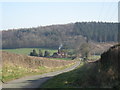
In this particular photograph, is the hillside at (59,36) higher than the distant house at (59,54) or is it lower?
higher

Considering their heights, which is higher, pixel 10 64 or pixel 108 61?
pixel 108 61

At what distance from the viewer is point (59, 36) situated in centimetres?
16625

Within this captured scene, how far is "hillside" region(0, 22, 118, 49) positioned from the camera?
13675cm

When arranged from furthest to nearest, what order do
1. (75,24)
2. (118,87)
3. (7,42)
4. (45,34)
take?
(75,24), (45,34), (7,42), (118,87)

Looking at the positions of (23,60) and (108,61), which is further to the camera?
(23,60)

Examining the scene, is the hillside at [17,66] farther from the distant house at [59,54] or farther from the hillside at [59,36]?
the hillside at [59,36]

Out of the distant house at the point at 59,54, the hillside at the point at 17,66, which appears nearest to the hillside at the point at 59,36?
the distant house at the point at 59,54

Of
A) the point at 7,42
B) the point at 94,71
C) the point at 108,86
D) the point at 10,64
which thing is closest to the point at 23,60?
the point at 10,64

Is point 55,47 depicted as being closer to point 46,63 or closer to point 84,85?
point 46,63

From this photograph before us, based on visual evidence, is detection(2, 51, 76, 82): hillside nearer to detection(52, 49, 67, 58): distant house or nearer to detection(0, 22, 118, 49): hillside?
detection(52, 49, 67, 58): distant house

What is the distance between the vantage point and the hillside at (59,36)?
137 m

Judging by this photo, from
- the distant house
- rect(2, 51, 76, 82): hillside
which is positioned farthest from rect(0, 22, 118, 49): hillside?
rect(2, 51, 76, 82): hillside

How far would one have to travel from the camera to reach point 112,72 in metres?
14.7

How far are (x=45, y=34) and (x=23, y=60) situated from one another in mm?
128173
